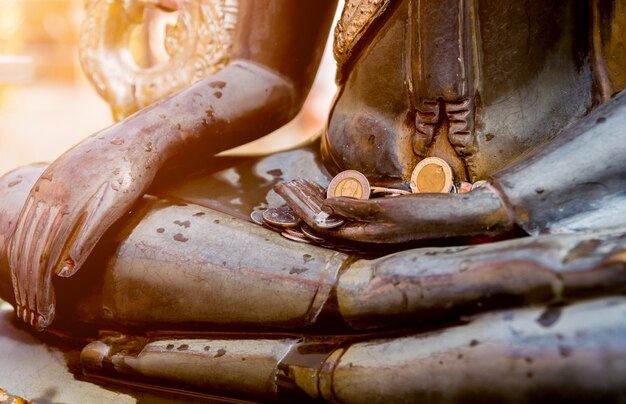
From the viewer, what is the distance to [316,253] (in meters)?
1.29

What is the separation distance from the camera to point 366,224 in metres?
1.24

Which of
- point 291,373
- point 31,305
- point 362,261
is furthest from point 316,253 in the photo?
point 31,305

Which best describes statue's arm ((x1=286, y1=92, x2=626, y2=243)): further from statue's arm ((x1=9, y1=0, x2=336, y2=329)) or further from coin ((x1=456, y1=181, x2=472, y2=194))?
statue's arm ((x1=9, y1=0, x2=336, y2=329))

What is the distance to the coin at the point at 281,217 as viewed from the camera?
4.49 ft

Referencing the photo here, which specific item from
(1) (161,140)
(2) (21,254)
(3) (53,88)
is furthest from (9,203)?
(3) (53,88)

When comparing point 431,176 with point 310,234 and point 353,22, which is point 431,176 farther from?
point 353,22

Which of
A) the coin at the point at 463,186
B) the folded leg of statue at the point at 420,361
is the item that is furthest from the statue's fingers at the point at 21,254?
the coin at the point at 463,186

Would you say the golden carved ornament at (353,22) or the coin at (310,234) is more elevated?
the golden carved ornament at (353,22)

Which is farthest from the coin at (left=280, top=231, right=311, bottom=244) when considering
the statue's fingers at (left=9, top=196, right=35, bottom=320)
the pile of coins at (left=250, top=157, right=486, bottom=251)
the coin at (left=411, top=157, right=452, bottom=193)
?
the statue's fingers at (left=9, top=196, right=35, bottom=320)

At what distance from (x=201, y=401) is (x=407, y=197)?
1.50 ft

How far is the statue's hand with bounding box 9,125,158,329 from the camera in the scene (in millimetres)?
1345

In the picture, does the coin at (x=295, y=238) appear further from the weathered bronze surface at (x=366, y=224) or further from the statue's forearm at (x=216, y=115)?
the statue's forearm at (x=216, y=115)

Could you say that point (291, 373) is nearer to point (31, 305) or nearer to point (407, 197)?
point (407, 197)

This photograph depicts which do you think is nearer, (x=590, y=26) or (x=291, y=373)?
(x=291, y=373)
